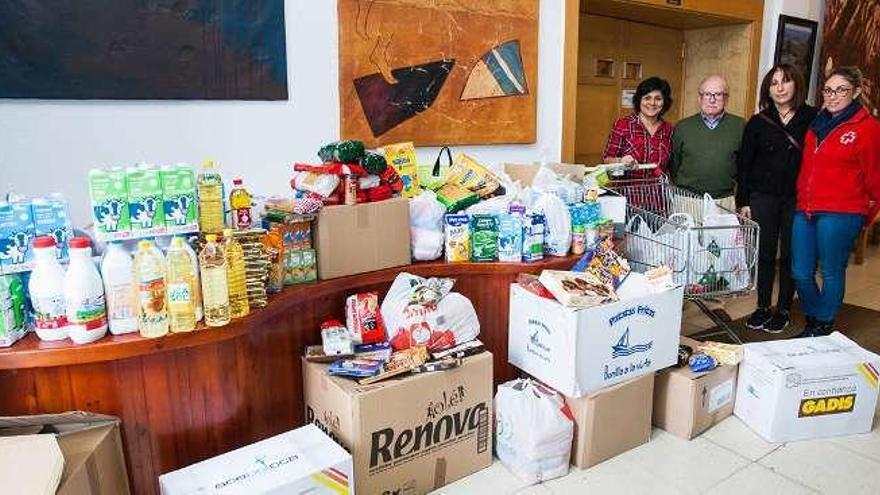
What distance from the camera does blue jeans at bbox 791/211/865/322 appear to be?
118 inches

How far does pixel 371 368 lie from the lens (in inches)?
73.3

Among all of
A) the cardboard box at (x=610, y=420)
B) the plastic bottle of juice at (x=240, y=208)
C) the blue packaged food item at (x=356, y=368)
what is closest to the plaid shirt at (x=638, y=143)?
the cardboard box at (x=610, y=420)

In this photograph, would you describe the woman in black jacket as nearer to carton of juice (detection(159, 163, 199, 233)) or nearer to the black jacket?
the black jacket

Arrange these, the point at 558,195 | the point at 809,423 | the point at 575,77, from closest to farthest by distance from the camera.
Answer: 1. the point at 809,423
2. the point at 558,195
3. the point at 575,77

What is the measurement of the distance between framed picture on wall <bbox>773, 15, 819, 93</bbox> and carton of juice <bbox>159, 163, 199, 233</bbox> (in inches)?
181

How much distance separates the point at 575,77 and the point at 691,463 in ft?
7.18

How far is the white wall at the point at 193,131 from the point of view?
6.79ft

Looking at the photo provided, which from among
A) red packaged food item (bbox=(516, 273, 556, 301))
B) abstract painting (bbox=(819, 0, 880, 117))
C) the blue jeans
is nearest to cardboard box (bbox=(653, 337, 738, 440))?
red packaged food item (bbox=(516, 273, 556, 301))

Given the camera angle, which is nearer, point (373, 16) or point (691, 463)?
point (691, 463)

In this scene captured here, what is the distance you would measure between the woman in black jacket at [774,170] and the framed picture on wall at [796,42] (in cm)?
179

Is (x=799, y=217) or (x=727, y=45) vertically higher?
(x=727, y=45)

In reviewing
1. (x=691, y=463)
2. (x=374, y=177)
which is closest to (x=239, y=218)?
(x=374, y=177)

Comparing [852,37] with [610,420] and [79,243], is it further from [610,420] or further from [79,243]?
[79,243]

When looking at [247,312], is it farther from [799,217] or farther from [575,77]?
[799,217]
